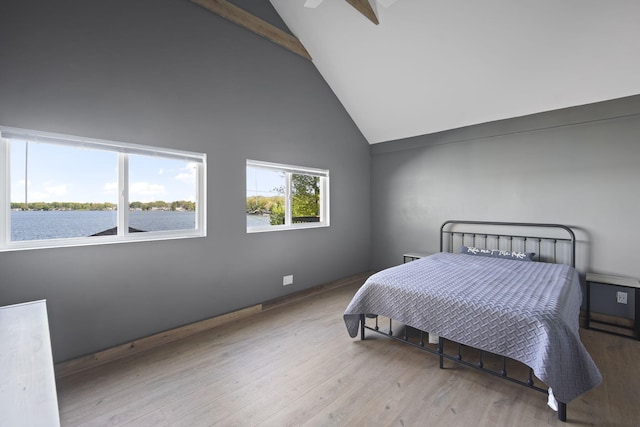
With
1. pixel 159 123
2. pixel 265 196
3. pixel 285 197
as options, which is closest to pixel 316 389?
pixel 265 196

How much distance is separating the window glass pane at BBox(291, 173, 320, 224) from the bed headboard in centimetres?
189

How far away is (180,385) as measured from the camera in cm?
194

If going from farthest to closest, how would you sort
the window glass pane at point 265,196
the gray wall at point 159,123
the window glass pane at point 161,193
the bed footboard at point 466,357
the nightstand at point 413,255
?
the nightstand at point 413,255, the window glass pane at point 265,196, the window glass pane at point 161,193, the gray wall at point 159,123, the bed footboard at point 466,357

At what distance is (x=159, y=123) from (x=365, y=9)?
2.40 metres

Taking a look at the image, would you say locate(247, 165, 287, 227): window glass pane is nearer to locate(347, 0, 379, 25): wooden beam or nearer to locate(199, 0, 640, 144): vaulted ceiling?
locate(199, 0, 640, 144): vaulted ceiling

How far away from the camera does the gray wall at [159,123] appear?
6.47 ft

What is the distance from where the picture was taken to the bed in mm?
1597

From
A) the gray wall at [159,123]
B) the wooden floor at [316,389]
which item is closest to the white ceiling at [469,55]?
the gray wall at [159,123]

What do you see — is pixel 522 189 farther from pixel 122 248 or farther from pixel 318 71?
pixel 122 248

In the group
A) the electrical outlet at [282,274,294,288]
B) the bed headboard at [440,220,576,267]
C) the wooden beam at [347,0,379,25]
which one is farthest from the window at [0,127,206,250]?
the bed headboard at [440,220,576,267]

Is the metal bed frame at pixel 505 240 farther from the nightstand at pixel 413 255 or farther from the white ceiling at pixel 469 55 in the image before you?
the white ceiling at pixel 469 55

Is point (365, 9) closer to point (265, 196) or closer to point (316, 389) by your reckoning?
point (265, 196)

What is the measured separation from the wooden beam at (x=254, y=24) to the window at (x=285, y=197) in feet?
4.92

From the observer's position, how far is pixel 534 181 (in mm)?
3424
